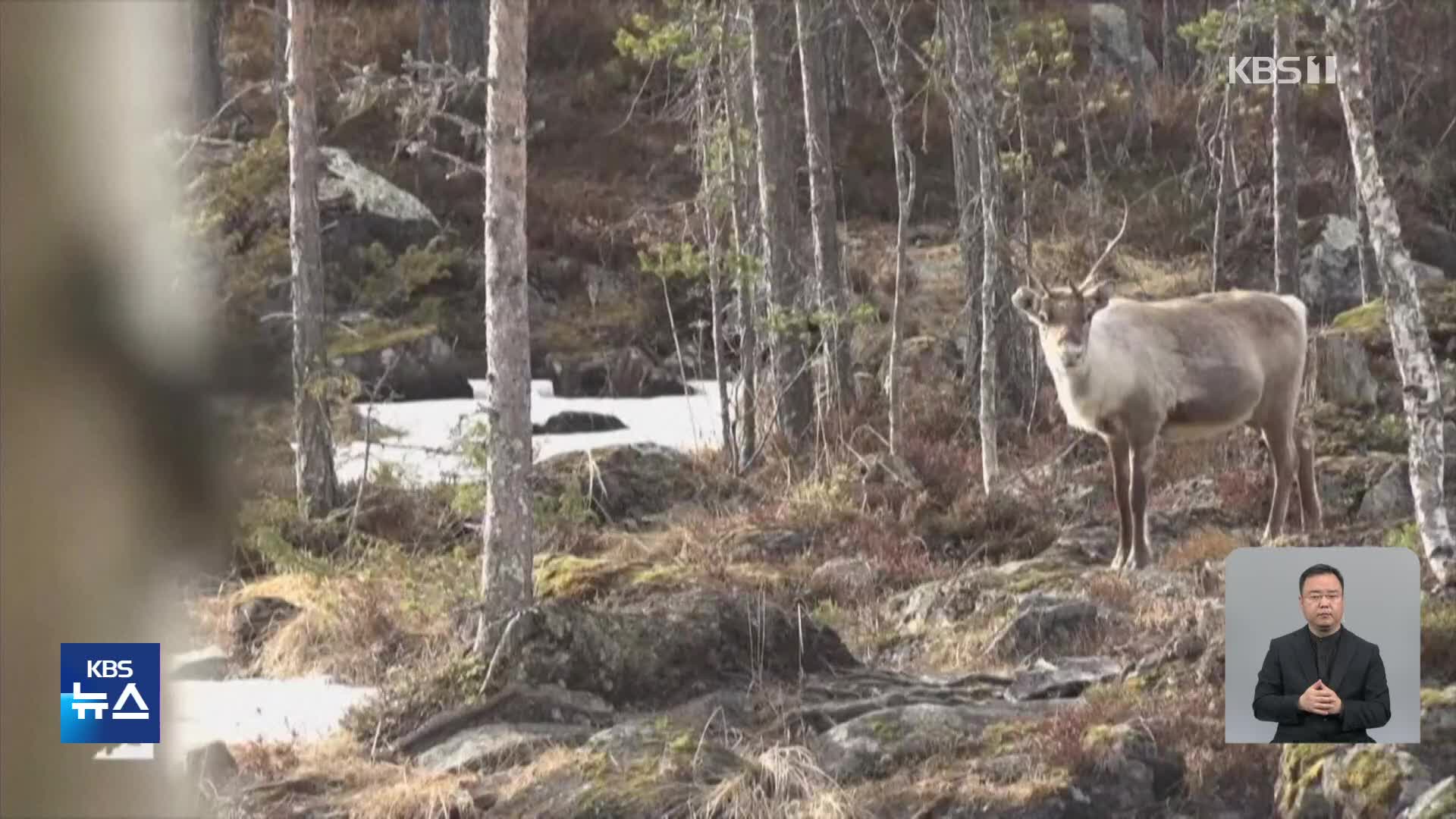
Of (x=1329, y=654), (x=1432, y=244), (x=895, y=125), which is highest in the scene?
(x=895, y=125)

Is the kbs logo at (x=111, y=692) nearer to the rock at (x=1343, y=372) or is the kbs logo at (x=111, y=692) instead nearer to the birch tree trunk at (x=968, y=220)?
the birch tree trunk at (x=968, y=220)

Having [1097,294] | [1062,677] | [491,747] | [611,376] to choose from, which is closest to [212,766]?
[491,747]

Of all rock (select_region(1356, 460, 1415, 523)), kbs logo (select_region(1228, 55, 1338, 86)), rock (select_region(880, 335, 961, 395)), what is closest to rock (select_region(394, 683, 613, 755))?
rock (select_region(880, 335, 961, 395))

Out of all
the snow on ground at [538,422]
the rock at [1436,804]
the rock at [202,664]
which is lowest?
the rock at [1436,804]

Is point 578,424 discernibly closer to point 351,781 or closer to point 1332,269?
point 351,781

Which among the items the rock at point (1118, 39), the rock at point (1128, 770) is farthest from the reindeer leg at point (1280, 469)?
the rock at point (1118, 39)

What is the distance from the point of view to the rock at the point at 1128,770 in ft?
10.1

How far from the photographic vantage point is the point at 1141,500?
3561 mm

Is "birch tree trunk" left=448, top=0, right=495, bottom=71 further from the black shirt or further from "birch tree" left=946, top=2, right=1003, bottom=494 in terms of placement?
the black shirt

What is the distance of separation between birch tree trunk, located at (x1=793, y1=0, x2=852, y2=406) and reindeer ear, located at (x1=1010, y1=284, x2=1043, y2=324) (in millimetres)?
428

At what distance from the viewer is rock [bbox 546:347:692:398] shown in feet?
11.9

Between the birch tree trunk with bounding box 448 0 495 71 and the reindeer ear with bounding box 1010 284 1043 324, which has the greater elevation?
the birch tree trunk with bounding box 448 0 495 71

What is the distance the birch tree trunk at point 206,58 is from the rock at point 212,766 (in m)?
1.27

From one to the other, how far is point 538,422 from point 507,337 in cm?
38
